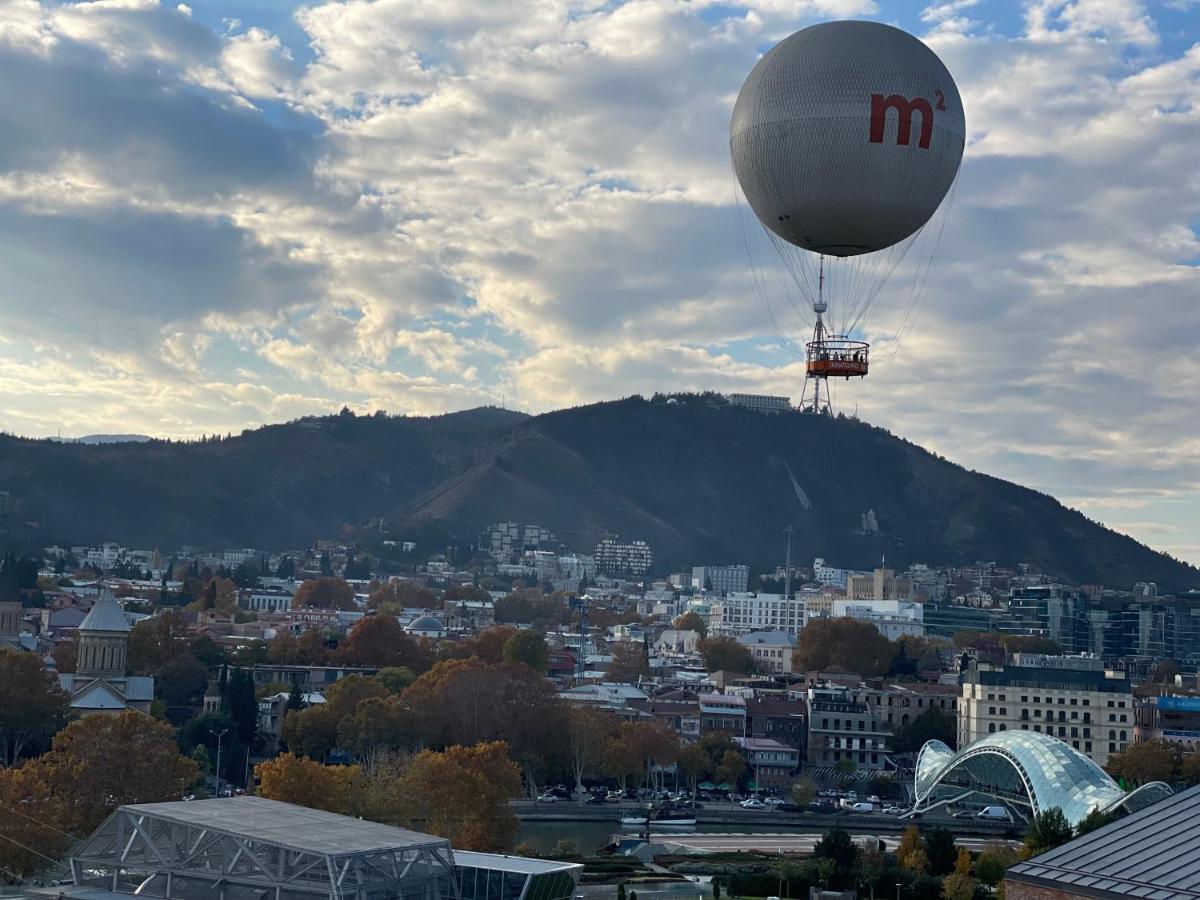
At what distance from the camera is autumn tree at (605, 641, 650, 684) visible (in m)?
109

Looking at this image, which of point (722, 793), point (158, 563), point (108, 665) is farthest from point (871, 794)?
point (158, 563)

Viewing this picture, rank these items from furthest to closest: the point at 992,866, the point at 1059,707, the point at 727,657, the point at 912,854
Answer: the point at 727,657 → the point at 1059,707 → the point at 912,854 → the point at 992,866

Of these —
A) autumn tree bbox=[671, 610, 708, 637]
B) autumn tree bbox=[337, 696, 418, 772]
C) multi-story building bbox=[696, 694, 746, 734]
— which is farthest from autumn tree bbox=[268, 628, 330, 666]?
autumn tree bbox=[671, 610, 708, 637]

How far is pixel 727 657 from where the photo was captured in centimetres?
11456

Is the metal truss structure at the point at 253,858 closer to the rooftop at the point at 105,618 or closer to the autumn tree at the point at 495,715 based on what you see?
the autumn tree at the point at 495,715

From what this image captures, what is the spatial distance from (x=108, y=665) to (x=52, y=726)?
28.5 feet

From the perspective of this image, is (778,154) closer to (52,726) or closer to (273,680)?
(52,726)

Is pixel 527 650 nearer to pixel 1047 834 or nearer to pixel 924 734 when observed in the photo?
pixel 924 734

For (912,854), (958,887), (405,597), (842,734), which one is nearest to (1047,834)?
(912,854)

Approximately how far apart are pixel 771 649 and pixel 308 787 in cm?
8197

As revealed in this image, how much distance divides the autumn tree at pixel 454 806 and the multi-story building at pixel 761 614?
113 meters

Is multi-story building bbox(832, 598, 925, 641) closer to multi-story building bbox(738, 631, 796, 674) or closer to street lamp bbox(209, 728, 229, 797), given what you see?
multi-story building bbox(738, 631, 796, 674)

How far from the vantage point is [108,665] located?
74.4 m

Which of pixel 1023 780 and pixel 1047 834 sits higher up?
pixel 1023 780
